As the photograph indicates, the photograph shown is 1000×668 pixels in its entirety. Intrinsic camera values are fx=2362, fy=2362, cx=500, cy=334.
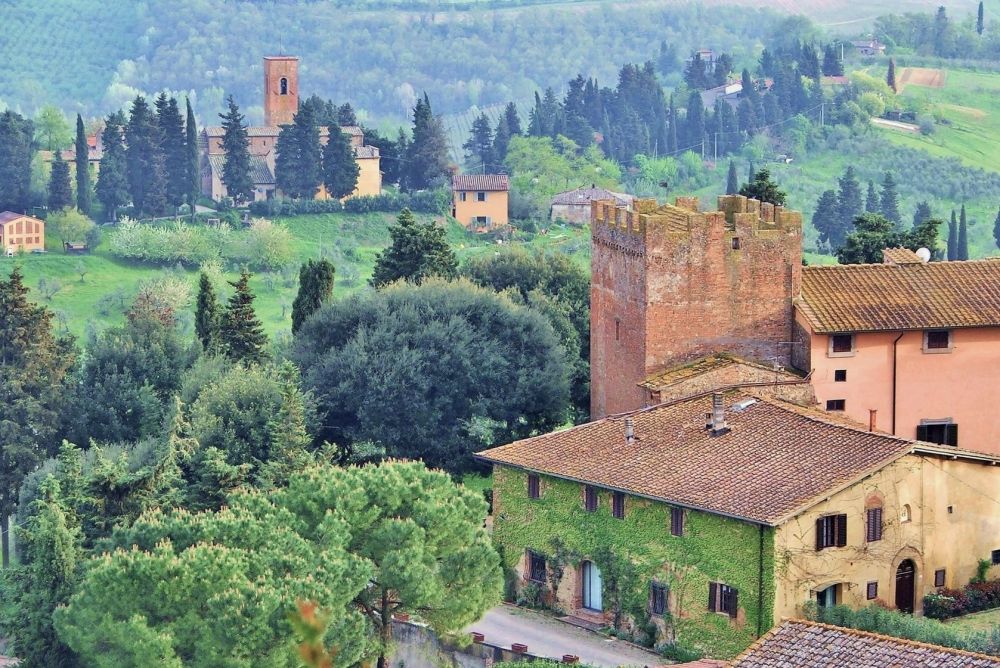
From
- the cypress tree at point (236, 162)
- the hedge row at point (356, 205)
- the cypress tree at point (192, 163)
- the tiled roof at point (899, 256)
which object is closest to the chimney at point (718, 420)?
the tiled roof at point (899, 256)

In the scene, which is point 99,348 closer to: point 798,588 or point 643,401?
point 643,401

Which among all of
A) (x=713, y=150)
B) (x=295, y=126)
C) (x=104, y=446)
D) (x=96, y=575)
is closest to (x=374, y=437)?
(x=104, y=446)

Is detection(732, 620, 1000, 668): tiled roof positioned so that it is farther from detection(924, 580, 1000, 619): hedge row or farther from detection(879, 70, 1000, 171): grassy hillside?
detection(879, 70, 1000, 171): grassy hillside

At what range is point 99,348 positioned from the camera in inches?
2896

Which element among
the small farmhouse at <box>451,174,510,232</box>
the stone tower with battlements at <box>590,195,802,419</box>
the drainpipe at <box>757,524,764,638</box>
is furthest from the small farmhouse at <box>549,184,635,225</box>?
the drainpipe at <box>757,524,764,638</box>

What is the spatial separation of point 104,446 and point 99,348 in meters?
6.48

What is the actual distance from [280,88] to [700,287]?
4526 inches

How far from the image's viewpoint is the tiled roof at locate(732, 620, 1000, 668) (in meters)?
35.5

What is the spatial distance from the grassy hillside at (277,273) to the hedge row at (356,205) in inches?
25.7

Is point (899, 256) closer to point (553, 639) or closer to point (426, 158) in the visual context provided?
point (553, 639)

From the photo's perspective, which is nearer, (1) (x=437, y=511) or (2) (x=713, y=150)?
(1) (x=437, y=511)

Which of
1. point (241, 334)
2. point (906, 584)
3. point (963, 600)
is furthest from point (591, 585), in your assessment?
point (241, 334)

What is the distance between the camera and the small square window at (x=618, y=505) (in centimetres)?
5028

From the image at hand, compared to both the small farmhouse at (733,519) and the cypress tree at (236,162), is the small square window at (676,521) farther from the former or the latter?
the cypress tree at (236,162)
